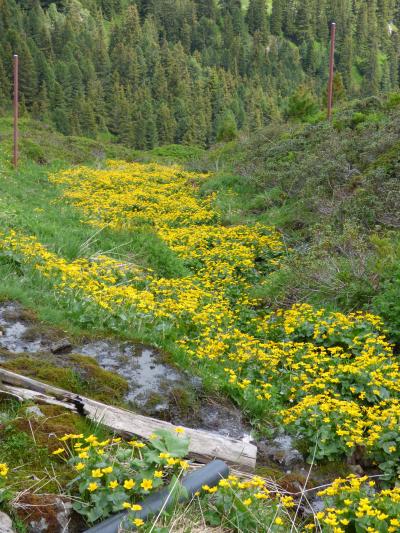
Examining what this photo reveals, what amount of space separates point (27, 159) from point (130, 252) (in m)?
13.3

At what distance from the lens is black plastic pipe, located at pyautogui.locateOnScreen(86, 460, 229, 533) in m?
2.75

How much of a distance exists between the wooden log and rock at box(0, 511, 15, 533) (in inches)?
42.4

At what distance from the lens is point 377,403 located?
523 centimetres

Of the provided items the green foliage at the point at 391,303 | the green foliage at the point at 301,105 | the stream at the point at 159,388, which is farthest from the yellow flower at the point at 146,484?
the green foliage at the point at 301,105

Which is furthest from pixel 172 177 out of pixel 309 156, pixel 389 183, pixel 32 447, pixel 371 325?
pixel 32 447

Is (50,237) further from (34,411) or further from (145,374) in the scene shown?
(34,411)

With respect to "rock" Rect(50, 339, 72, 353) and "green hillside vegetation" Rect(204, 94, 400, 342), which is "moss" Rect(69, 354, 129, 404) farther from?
"green hillside vegetation" Rect(204, 94, 400, 342)

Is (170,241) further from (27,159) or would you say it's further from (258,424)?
(27,159)

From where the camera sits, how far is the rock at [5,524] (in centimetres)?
267

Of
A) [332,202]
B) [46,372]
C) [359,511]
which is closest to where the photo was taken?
[359,511]

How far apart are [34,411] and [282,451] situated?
6.63 ft

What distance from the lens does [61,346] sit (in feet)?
17.9

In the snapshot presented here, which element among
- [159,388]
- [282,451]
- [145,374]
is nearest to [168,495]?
[282,451]

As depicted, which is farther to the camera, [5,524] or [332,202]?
[332,202]
